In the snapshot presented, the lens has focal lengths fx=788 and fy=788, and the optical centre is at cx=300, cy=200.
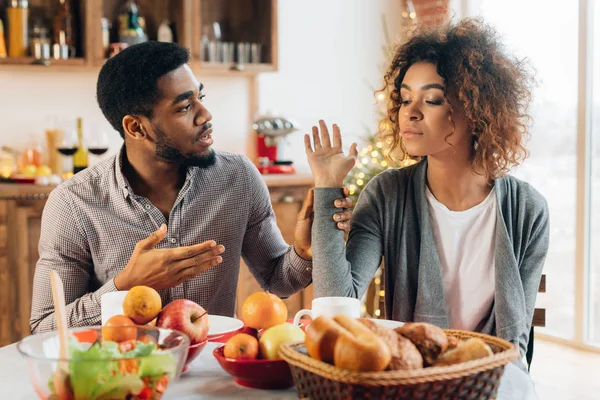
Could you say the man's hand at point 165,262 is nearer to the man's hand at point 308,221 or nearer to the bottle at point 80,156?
the man's hand at point 308,221

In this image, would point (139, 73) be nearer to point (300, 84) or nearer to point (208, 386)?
point (208, 386)

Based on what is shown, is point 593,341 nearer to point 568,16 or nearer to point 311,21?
point 568,16

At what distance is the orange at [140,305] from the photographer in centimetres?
137

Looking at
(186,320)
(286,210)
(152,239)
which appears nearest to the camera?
(186,320)

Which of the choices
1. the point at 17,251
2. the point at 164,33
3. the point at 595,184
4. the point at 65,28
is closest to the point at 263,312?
the point at 17,251

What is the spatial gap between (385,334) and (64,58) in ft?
9.95

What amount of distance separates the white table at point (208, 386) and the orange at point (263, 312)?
10 centimetres

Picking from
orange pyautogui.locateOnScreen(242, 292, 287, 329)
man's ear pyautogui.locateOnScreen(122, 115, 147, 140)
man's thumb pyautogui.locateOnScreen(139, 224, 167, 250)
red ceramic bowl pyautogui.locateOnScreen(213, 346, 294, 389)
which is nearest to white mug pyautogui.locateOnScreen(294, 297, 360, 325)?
orange pyautogui.locateOnScreen(242, 292, 287, 329)

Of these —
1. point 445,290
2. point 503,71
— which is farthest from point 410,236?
point 503,71

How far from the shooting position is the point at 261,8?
4.29 metres

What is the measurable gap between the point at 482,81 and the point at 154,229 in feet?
3.01

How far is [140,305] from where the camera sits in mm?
1369

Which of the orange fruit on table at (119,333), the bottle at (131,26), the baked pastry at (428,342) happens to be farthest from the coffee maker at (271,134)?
the baked pastry at (428,342)

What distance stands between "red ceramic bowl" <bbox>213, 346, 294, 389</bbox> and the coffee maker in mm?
2858
